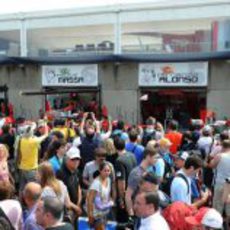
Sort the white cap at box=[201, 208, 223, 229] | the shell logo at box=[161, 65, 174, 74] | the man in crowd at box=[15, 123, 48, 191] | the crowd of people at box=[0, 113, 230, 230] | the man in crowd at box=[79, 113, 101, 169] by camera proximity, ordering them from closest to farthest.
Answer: the white cap at box=[201, 208, 223, 229] < the crowd of people at box=[0, 113, 230, 230] < the man in crowd at box=[15, 123, 48, 191] < the man in crowd at box=[79, 113, 101, 169] < the shell logo at box=[161, 65, 174, 74]

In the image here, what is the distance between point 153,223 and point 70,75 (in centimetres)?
1901

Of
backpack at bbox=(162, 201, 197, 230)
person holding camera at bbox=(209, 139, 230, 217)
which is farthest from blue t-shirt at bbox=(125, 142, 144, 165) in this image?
backpack at bbox=(162, 201, 197, 230)

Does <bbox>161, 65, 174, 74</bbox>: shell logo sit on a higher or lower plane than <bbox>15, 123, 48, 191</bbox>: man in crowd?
higher

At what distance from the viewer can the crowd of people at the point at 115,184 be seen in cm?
464

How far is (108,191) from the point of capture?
664cm

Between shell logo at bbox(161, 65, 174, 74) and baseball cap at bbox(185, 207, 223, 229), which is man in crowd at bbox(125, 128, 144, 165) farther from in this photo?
shell logo at bbox(161, 65, 174, 74)

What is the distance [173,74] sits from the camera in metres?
20.9

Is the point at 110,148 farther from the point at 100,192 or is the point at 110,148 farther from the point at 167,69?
the point at 167,69

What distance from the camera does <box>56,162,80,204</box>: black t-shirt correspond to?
6.58 m

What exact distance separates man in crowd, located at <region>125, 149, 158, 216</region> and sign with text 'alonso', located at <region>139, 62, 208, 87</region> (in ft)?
46.2

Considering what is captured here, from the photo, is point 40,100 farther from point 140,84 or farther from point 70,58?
point 140,84

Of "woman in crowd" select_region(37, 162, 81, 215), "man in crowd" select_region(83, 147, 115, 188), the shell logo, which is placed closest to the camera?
"woman in crowd" select_region(37, 162, 81, 215)

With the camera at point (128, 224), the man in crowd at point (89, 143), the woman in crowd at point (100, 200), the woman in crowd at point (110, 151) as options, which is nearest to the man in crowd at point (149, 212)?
the camera at point (128, 224)

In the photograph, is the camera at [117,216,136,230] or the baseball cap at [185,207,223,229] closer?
the baseball cap at [185,207,223,229]
